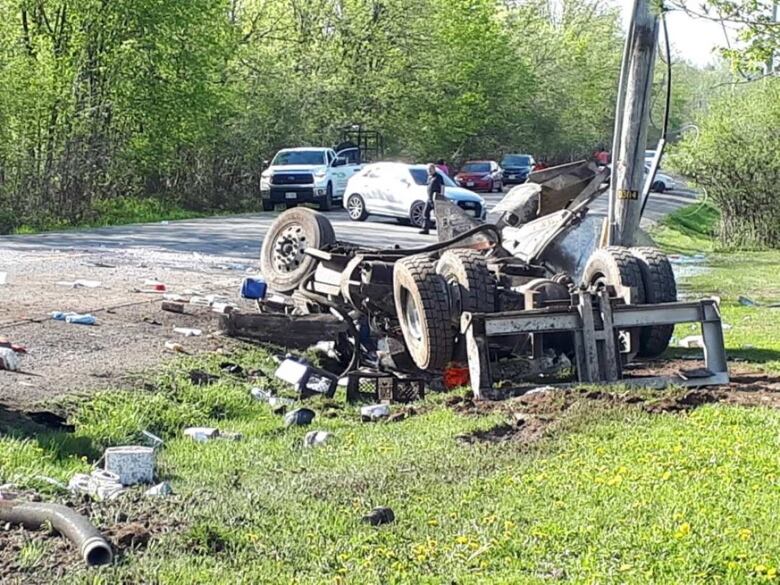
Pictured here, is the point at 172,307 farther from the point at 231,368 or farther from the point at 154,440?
the point at 154,440

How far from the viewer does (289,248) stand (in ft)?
47.3

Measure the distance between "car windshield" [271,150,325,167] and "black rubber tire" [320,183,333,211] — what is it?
0.86 m

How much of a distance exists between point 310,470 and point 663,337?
527 cm

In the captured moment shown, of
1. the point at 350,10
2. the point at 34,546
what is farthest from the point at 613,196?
the point at 350,10

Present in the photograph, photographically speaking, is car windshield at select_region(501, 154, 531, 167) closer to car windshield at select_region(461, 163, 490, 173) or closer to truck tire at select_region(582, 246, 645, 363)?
car windshield at select_region(461, 163, 490, 173)

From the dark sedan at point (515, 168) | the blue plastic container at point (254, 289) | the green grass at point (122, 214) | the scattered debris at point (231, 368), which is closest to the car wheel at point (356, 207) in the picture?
the green grass at point (122, 214)

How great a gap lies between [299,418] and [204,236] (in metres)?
16.4

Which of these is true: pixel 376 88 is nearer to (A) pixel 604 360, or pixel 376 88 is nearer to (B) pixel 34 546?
(A) pixel 604 360

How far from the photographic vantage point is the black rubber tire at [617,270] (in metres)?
11.1

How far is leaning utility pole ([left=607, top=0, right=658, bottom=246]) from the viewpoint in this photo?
526 inches

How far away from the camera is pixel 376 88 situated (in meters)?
53.1

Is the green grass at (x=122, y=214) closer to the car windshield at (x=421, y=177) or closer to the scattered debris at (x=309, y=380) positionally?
the car windshield at (x=421, y=177)

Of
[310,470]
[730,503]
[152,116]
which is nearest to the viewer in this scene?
[730,503]

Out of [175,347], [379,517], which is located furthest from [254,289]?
[379,517]
